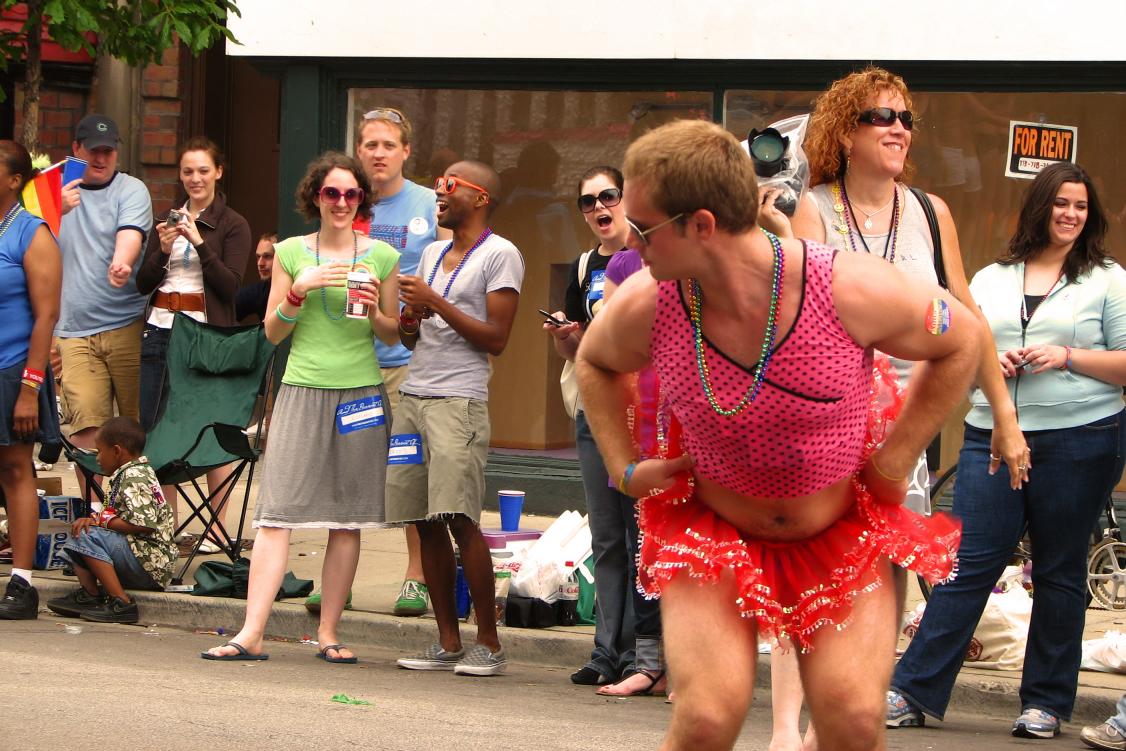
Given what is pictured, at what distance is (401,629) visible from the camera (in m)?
6.47

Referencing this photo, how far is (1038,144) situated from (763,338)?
6740 mm

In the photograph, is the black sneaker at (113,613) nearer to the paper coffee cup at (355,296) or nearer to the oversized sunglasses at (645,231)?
the paper coffee cup at (355,296)

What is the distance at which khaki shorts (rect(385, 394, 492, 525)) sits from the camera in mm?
5625

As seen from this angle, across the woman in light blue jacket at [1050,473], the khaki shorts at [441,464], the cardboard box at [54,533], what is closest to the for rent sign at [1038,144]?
the woman in light blue jacket at [1050,473]

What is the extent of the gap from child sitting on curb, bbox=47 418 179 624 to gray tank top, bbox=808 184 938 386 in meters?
4.12

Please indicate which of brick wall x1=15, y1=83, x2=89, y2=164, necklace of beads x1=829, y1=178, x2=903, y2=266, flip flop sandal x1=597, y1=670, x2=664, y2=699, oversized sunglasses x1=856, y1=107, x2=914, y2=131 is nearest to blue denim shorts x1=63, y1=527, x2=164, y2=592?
flip flop sandal x1=597, y1=670, x2=664, y2=699

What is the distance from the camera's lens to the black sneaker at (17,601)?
6598mm

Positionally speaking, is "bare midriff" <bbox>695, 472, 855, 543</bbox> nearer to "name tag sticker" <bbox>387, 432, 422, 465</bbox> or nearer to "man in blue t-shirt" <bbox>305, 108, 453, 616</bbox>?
"name tag sticker" <bbox>387, 432, 422, 465</bbox>

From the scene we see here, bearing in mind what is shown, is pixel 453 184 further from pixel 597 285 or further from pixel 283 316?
pixel 283 316

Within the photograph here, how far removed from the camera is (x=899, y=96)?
168 inches

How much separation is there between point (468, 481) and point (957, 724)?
2.20 m

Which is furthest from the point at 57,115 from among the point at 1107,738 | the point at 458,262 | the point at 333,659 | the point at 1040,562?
the point at 1107,738

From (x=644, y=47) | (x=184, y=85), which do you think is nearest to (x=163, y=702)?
(x=644, y=47)

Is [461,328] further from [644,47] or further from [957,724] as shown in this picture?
[644,47]
